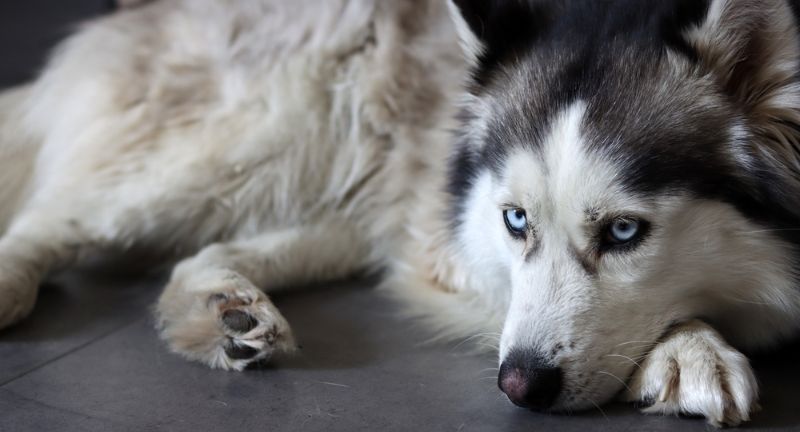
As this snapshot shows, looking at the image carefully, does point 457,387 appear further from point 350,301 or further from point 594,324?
point 350,301

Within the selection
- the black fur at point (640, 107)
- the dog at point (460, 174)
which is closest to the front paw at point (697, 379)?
the dog at point (460, 174)

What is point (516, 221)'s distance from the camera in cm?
233

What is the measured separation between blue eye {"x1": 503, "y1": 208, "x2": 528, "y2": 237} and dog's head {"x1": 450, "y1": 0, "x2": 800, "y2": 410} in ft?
0.10

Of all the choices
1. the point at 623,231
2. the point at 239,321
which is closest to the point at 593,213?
the point at 623,231

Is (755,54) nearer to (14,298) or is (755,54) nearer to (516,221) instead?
(516,221)

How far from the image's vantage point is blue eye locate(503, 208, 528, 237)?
2293 mm

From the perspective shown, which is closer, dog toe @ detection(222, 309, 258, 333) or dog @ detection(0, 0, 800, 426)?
dog @ detection(0, 0, 800, 426)

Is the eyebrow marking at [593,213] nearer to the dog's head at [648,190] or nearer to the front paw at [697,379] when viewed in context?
the dog's head at [648,190]

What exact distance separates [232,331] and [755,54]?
1.53 meters

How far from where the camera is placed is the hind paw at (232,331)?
2.46m

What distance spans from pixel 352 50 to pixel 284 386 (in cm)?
145

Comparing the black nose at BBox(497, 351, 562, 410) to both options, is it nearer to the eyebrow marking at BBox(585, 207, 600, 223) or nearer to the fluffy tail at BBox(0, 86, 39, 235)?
the eyebrow marking at BBox(585, 207, 600, 223)

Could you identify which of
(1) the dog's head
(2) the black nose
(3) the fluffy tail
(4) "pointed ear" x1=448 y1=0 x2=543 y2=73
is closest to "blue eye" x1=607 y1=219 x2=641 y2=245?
(1) the dog's head

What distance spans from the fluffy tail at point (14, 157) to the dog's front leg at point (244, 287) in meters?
0.89
